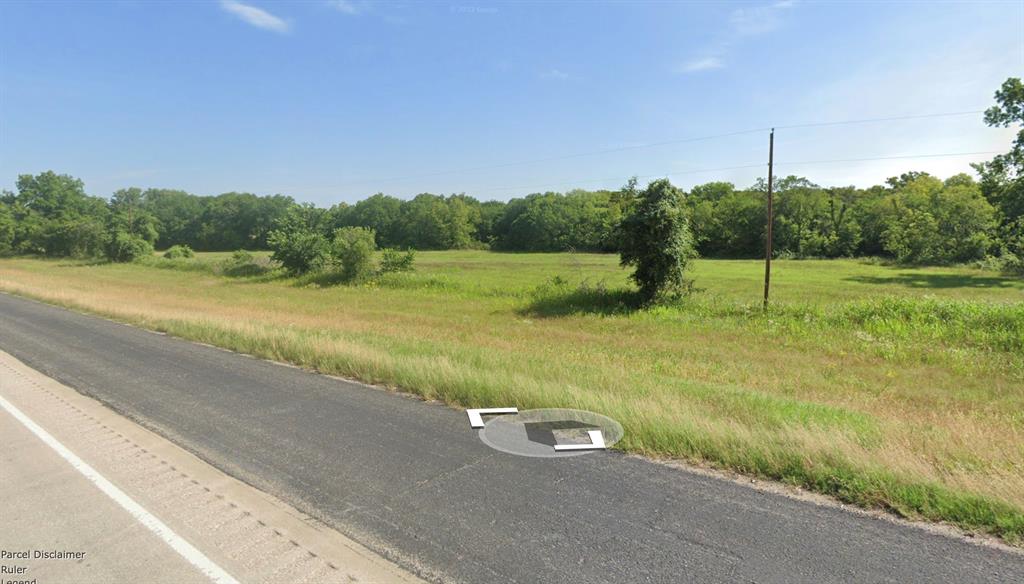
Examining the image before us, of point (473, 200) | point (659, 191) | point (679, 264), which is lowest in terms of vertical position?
point (679, 264)

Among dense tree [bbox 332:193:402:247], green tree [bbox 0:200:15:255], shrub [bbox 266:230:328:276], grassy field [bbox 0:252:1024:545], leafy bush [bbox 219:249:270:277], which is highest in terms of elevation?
dense tree [bbox 332:193:402:247]

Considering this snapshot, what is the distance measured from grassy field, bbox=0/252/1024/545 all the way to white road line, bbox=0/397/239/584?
384 cm

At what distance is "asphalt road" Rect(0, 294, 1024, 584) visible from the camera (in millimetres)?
3314

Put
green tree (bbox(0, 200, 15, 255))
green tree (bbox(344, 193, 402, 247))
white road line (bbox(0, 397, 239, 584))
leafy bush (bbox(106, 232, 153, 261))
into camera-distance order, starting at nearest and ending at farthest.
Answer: white road line (bbox(0, 397, 239, 584))
leafy bush (bbox(106, 232, 153, 261))
green tree (bbox(0, 200, 15, 255))
green tree (bbox(344, 193, 402, 247))

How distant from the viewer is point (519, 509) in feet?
13.6

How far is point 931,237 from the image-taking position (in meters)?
61.5

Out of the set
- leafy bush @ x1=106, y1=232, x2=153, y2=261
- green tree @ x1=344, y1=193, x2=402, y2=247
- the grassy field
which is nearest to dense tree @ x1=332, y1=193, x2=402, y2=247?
green tree @ x1=344, y1=193, x2=402, y2=247

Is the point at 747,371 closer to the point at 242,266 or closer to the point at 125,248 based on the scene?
the point at 242,266

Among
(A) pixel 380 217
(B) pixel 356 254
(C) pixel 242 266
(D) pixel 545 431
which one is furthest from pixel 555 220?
(D) pixel 545 431

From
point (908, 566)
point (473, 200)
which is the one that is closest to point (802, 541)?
point (908, 566)

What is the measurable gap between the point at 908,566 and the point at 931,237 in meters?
77.4

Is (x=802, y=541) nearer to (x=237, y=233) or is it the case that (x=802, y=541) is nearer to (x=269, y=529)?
(x=269, y=529)

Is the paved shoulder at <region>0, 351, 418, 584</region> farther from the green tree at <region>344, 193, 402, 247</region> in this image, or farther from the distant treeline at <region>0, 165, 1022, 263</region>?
the green tree at <region>344, 193, 402, 247</region>

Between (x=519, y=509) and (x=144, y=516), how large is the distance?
10.6 feet
